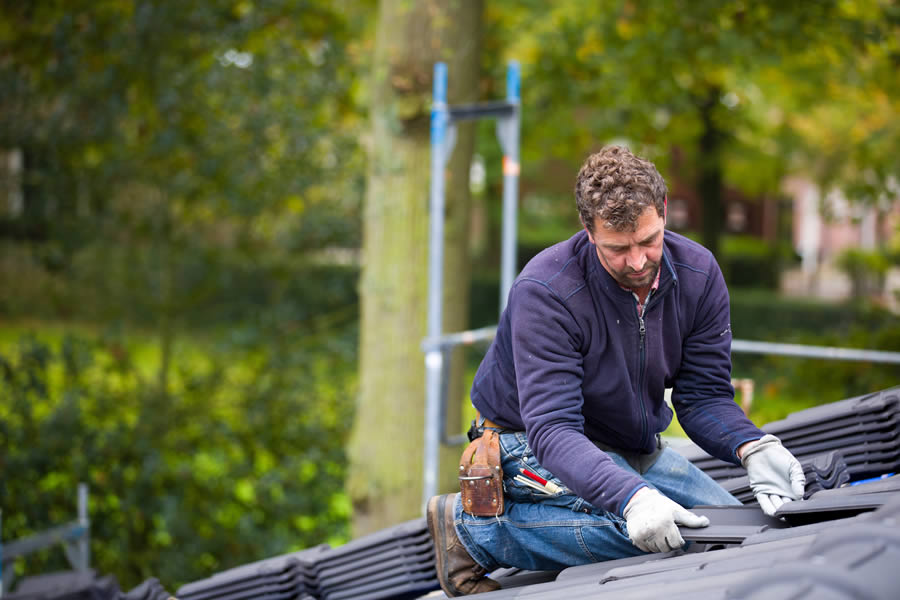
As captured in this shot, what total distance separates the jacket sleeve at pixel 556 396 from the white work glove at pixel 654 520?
4 centimetres

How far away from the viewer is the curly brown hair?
237 centimetres

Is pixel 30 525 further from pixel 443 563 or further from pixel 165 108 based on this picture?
pixel 443 563

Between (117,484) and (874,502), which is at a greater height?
(874,502)

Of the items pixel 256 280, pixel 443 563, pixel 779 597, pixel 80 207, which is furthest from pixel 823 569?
pixel 80 207

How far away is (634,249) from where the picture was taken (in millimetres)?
2420

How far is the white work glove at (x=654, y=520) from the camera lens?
2.33m

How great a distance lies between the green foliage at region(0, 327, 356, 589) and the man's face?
19.0 ft

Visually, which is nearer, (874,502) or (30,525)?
(874,502)

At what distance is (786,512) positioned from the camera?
2424 millimetres

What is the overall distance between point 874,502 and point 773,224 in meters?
36.1

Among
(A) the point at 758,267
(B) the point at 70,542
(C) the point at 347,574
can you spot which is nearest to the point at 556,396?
(C) the point at 347,574

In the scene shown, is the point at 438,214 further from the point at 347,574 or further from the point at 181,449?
the point at 181,449

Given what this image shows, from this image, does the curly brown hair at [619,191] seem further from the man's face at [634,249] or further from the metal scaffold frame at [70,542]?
the metal scaffold frame at [70,542]

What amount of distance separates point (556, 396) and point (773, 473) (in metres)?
0.72
